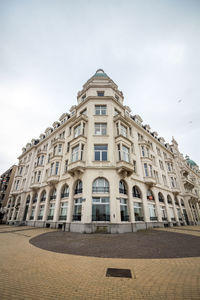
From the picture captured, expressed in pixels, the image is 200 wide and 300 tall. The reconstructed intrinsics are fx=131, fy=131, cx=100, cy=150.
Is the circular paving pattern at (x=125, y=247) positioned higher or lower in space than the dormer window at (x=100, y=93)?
lower

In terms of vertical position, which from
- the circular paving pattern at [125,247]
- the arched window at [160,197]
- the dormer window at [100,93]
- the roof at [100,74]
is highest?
the roof at [100,74]

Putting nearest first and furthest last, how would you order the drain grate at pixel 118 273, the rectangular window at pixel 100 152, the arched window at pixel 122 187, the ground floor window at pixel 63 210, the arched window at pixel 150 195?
the drain grate at pixel 118 273
the arched window at pixel 122 187
the rectangular window at pixel 100 152
the ground floor window at pixel 63 210
the arched window at pixel 150 195

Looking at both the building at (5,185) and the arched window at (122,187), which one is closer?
the arched window at (122,187)

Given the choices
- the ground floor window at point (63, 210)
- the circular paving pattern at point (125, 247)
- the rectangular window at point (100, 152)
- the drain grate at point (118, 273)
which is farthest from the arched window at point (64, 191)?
the drain grate at point (118, 273)

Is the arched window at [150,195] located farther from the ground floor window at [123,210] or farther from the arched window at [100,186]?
the arched window at [100,186]

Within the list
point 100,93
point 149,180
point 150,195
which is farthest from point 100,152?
point 150,195

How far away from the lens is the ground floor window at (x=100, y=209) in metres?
15.3

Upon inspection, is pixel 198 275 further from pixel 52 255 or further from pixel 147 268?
pixel 52 255

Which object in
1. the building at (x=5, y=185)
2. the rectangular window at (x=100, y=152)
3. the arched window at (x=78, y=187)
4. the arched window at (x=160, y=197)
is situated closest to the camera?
the arched window at (x=78, y=187)

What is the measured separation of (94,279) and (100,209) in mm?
11660

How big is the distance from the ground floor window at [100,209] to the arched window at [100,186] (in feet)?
3.12

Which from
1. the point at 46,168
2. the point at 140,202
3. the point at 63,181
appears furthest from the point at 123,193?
the point at 46,168

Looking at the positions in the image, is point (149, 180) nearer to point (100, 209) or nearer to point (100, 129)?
point (100, 209)

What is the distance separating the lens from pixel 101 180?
673 inches
